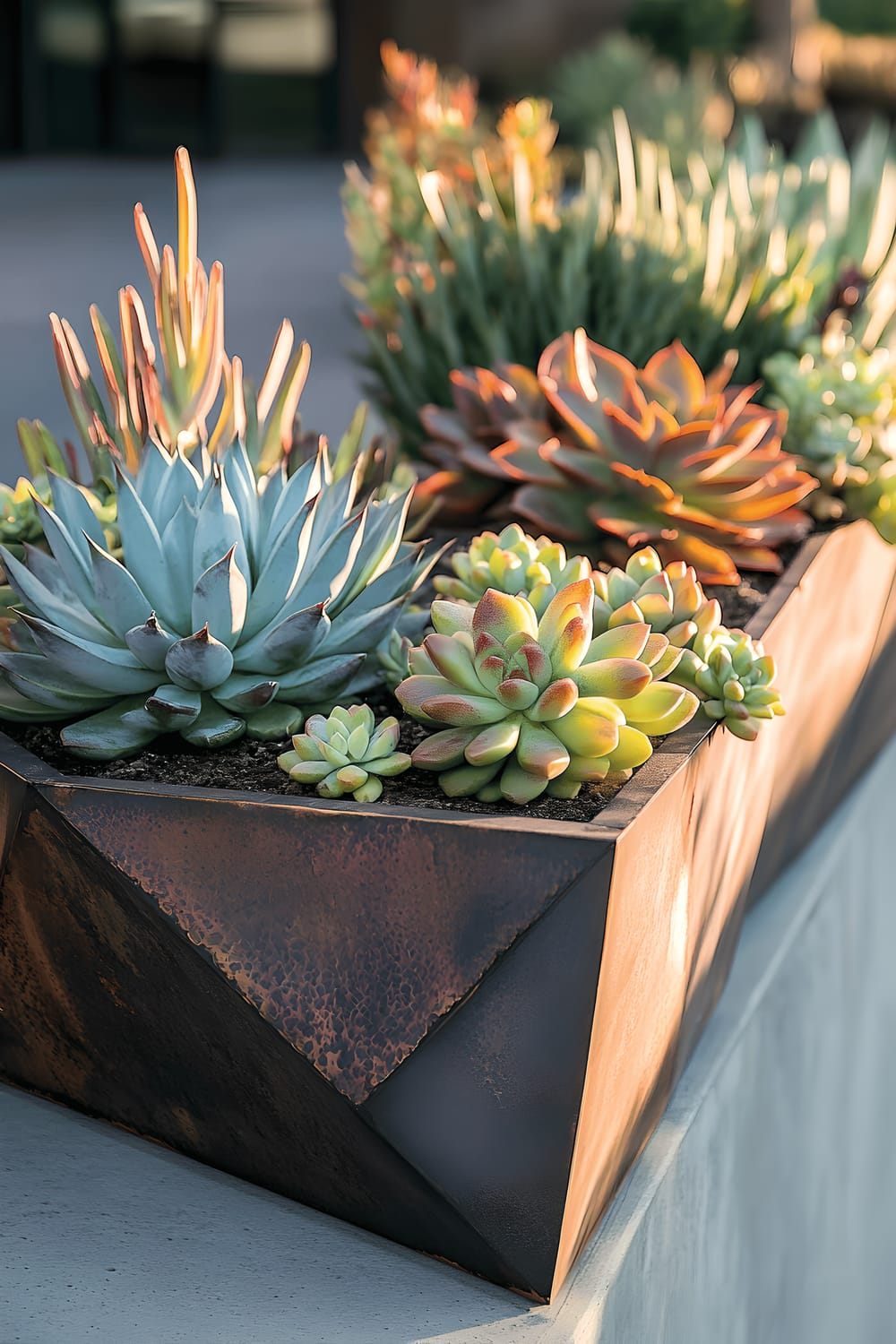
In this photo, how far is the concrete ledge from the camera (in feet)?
3.62

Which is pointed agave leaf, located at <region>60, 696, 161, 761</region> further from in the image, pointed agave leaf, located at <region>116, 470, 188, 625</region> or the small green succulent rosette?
the small green succulent rosette

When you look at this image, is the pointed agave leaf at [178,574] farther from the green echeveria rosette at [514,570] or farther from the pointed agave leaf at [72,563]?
the green echeveria rosette at [514,570]

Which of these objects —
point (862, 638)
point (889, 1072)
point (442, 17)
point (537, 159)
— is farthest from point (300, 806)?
point (442, 17)

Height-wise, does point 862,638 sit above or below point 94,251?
Answer: above

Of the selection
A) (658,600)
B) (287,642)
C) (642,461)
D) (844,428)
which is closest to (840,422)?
(844,428)

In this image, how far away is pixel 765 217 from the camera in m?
2.52

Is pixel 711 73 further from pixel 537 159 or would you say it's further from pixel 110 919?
pixel 110 919

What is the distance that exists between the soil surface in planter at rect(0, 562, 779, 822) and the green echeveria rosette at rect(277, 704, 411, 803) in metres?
0.03

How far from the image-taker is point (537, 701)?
1.15 meters

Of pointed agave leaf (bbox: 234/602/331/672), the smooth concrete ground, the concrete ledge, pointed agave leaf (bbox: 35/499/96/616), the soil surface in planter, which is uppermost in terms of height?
pointed agave leaf (bbox: 35/499/96/616)

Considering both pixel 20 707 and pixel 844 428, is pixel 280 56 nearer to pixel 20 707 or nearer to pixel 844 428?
pixel 844 428

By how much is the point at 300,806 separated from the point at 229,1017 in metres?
→ 0.20

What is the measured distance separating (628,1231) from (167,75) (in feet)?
41.5

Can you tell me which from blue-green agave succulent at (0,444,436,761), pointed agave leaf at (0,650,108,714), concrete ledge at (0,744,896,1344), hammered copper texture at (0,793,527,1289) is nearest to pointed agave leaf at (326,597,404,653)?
blue-green agave succulent at (0,444,436,761)
